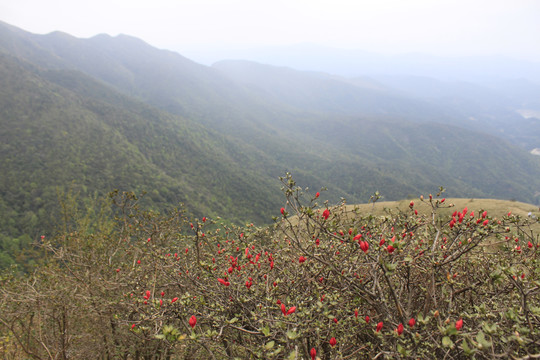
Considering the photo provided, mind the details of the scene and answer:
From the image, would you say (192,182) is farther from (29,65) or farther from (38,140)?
(29,65)

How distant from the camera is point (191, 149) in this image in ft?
265

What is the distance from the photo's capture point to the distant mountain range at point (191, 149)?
146ft

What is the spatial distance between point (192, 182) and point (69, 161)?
76.2ft

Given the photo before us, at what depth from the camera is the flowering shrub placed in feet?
7.48

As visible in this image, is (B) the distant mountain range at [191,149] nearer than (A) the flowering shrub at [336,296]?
No

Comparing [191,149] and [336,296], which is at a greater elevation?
[336,296]

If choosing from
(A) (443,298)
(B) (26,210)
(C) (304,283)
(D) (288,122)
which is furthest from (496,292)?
(D) (288,122)

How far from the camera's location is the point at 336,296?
2945 millimetres

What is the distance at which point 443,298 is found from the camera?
298cm

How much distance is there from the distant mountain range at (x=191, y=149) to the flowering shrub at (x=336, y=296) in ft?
120

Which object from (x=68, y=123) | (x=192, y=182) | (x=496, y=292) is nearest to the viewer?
(x=496, y=292)

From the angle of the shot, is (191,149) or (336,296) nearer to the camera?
(336,296)

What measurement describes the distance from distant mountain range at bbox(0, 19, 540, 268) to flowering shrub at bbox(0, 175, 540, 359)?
36693 mm

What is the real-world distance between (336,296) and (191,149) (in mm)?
82140
